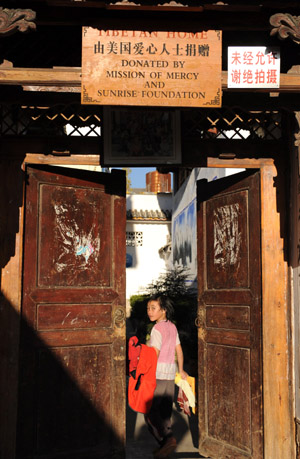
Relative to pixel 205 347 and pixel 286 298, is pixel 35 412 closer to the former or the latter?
pixel 205 347

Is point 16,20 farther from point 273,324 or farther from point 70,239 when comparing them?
point 273,324

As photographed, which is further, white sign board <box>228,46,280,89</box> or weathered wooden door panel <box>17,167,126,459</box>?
weathered wooden door panel <box>17,167,126,459</box>

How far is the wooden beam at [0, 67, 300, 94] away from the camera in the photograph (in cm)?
476

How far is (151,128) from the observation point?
20.3ft

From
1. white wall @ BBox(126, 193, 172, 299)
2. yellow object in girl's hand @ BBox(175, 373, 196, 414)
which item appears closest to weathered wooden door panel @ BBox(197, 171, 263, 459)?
yellow object in girl's hand @ BBox(175, 373, 196, 414)

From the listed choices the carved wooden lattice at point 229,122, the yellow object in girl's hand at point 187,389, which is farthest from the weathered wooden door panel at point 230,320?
the carved wooden lattice at point 229,122

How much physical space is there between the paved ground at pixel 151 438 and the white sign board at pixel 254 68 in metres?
4.19

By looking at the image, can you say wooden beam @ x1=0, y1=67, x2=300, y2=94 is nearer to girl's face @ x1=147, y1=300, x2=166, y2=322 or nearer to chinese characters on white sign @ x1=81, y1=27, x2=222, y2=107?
chinese characters on white sign @ x1=81, y1=27, x2=222, y2=107

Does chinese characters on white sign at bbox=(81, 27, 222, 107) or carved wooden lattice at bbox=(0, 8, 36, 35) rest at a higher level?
carved wooden lattice at bbox=(0, 8, 36, 35)

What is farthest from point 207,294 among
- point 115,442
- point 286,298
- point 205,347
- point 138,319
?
point 138,319

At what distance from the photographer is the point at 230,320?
20.7 ft

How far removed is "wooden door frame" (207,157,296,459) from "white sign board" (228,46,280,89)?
57.6 inches

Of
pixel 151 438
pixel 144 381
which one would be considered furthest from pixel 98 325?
pixel 151 438

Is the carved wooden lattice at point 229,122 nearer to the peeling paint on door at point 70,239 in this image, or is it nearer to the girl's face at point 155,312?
the peeling paint on door at point 70,239
